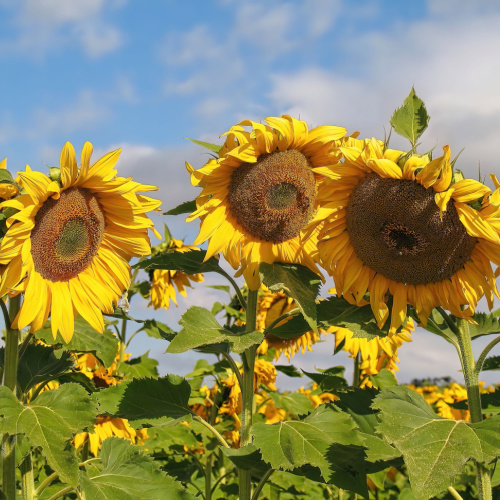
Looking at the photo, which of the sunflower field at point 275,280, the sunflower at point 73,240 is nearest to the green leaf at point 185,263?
the sunflower field at point 275,280

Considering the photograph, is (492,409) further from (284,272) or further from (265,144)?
(265,144)

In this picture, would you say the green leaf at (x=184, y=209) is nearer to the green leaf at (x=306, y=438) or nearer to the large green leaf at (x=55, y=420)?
the large green leaf at (x=55, y=420)

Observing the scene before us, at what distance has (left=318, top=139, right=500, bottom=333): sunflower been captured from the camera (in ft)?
8.28

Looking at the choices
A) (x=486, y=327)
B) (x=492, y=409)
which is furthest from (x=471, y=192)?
(x=492, y=409)

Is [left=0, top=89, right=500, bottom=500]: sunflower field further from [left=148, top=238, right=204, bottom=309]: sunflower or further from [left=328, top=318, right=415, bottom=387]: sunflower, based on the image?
[left=148, top=238, right=204, bottom=309]: sunflower

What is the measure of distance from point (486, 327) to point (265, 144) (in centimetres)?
127

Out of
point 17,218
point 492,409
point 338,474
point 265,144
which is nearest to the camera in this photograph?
point 338,474

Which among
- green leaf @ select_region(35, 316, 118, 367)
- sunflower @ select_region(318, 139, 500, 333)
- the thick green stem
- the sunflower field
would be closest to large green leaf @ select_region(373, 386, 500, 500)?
the sunflower field

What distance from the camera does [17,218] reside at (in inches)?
106

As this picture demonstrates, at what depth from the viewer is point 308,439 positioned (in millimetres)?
2602

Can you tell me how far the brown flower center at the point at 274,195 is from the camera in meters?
2.93

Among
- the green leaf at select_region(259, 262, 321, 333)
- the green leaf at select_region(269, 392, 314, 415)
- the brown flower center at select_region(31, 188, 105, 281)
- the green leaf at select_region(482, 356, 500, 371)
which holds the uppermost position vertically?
the brown flower center at select_region(31, 188, 105, 281)

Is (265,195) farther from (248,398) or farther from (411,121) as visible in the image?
(248,398)

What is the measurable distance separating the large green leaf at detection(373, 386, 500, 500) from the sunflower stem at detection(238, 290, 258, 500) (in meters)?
0.64
